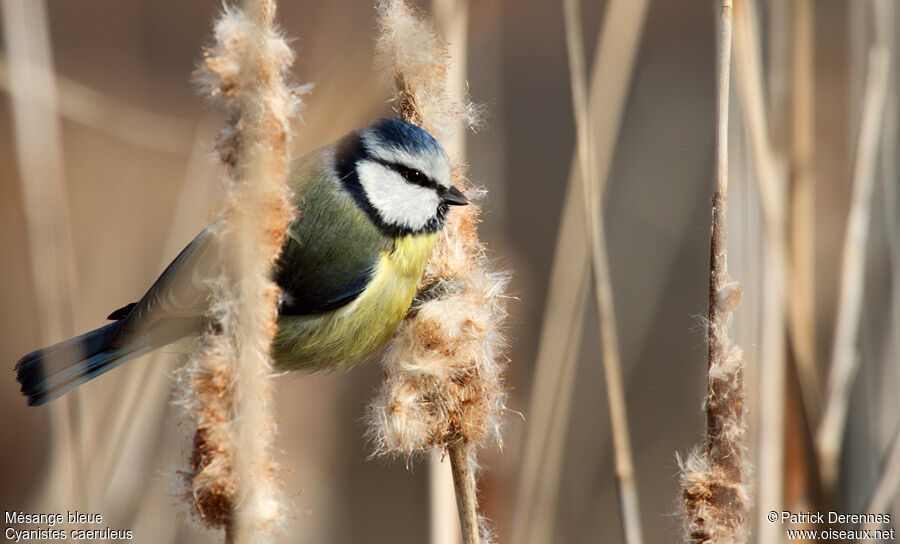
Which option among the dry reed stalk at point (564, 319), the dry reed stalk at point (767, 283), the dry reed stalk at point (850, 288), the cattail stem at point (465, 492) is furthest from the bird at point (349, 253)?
the dry reed stalk at point (850, 288)

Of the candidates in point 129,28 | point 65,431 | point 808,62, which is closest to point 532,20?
point 129,28

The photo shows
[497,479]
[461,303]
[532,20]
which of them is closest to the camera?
[461,303]

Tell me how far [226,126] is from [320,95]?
54cm

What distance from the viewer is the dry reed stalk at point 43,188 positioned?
3.47 ft

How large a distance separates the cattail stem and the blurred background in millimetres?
126

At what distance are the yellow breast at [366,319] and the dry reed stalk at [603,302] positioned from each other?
32 cm

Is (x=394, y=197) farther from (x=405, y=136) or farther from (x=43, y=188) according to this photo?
(x=43, y=188)

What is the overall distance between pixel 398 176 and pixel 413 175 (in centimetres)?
6

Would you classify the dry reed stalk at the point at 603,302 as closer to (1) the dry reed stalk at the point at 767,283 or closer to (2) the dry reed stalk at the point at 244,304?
(1) the dry reed stalk at the point at 767,283

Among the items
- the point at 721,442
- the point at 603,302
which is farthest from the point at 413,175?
the point at 721,442

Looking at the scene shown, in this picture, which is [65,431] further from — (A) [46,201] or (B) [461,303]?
(B) [461,303]

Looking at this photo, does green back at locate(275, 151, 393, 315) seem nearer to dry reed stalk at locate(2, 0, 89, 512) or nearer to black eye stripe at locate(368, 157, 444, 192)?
black eye stripe at locate(368, 157, 444, 192)

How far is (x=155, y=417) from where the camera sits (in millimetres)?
1389

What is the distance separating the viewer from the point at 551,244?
2.81 metres
